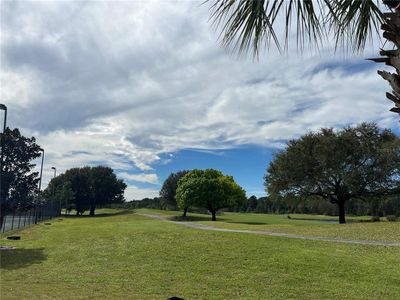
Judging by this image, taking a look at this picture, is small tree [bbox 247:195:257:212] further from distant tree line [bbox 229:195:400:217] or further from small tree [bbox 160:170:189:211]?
small tree [bbox 160:170:189:211]

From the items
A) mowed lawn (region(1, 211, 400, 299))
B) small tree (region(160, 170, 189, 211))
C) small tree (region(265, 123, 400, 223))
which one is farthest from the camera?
small tree (region(160, 170, 189, 211))

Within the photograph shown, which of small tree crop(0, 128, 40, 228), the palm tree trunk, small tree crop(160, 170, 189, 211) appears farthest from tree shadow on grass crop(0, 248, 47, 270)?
small tree crop(160, 170, 189, 211)

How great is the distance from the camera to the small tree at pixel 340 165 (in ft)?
125

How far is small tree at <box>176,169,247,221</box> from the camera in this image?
196 feet

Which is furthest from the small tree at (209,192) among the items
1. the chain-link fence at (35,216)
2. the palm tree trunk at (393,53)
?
the palm tree trunk at (393,53)

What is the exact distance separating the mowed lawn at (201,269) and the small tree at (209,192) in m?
38.9

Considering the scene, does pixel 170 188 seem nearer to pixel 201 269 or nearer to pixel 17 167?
pixel 17 167

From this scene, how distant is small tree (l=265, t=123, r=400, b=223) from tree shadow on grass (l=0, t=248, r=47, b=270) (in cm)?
2754

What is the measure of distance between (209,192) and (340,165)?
2421cm

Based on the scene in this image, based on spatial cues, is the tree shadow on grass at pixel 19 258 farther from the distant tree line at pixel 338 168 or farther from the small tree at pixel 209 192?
the small tree at pixel 209 192

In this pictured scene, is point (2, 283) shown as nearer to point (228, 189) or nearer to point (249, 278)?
point (249, 278)

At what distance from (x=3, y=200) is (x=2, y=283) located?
12909mm

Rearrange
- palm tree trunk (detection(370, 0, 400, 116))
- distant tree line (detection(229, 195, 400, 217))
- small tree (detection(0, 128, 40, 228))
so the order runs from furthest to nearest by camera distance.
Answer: distant tree line (detection(229, 195, 400, 217)) < small tree (detection(0, 128, 40, 228)) < palm tree trunk (detection(370, 0, 400, 116))

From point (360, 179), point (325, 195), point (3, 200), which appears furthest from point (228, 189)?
point (3, 200)
